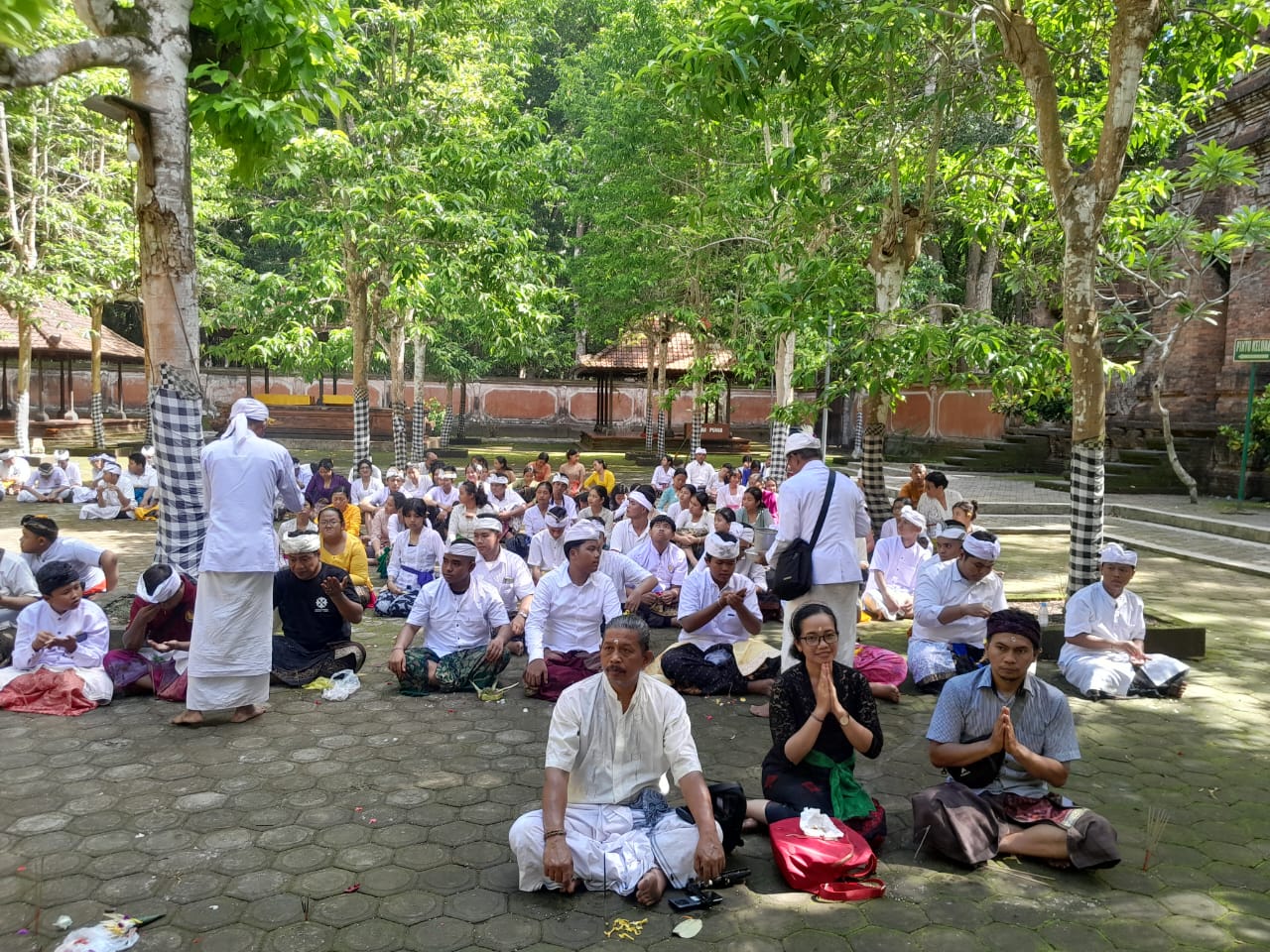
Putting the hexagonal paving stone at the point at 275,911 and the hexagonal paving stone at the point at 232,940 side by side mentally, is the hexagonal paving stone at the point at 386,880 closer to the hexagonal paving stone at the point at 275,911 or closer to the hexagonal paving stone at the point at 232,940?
the hexagonal paving stone at the point at 275,911

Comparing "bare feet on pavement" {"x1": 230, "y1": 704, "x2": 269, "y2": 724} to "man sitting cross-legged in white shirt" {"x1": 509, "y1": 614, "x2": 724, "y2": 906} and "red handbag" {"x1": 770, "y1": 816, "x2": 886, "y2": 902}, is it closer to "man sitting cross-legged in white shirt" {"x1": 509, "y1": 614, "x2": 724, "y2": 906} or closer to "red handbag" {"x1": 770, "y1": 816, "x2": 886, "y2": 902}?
"man sitting cross-legged in white shirt" {"x1": 509, "y1": 614, "x2": 724, "y2": 906}

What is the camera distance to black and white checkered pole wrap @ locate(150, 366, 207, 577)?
723 cm

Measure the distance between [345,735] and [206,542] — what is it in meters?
1.54

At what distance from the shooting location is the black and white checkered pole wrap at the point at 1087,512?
8.01 metres

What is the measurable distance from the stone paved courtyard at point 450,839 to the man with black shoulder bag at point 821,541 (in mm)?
967

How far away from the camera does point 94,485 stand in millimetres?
15602

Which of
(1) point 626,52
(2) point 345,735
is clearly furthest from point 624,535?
(1) point 626,52

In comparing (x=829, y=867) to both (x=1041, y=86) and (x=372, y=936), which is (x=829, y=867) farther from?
(x=1041, y=86)

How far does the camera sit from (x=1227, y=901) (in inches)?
157

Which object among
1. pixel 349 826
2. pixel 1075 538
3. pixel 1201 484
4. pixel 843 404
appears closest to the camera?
pixel 349 826

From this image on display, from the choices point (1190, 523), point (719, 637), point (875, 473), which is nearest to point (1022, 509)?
point (1190, 523)

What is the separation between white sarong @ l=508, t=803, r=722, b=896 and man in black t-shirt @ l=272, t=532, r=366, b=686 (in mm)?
3180

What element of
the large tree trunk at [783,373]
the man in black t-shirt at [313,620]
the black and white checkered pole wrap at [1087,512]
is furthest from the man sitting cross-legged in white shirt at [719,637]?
the large tree trunk at [783,373]

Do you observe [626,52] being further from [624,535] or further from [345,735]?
[345,735]
